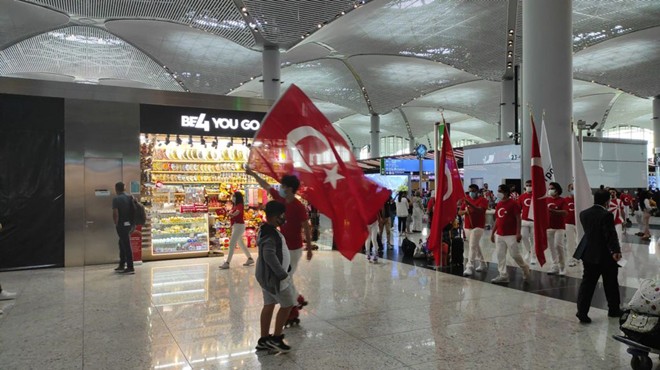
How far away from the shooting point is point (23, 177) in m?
9.37

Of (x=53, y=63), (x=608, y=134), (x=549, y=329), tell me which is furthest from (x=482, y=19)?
(x=608, y=134)

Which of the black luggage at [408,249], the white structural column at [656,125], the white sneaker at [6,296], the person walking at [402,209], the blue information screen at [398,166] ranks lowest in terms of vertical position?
the white sneaker at [6,296]

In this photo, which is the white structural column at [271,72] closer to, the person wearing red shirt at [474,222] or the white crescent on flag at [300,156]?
the person wearing red shirt at [474,222]

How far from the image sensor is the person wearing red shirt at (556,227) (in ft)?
27.2

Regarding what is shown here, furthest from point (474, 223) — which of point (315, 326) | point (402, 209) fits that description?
point (402, 209)

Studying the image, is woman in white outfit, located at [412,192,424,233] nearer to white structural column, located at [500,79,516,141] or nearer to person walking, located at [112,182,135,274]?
white structural column, located at [500,79,516,141]

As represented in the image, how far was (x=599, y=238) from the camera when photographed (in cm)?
511

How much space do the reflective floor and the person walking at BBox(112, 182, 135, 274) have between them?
0.67m

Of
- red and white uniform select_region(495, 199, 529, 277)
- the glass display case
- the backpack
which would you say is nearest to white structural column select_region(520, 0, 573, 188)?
red and white uniform select_region(495, 199, 529, 277)

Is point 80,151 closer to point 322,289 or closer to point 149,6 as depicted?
point 322,289

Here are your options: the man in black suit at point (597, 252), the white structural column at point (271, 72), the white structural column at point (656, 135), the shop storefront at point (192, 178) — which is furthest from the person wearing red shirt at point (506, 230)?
the white structural column at point (656, 135)

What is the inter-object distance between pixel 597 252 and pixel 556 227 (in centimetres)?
374

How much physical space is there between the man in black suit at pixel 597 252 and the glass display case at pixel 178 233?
26.1 ft

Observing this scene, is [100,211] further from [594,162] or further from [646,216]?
[594,162]
